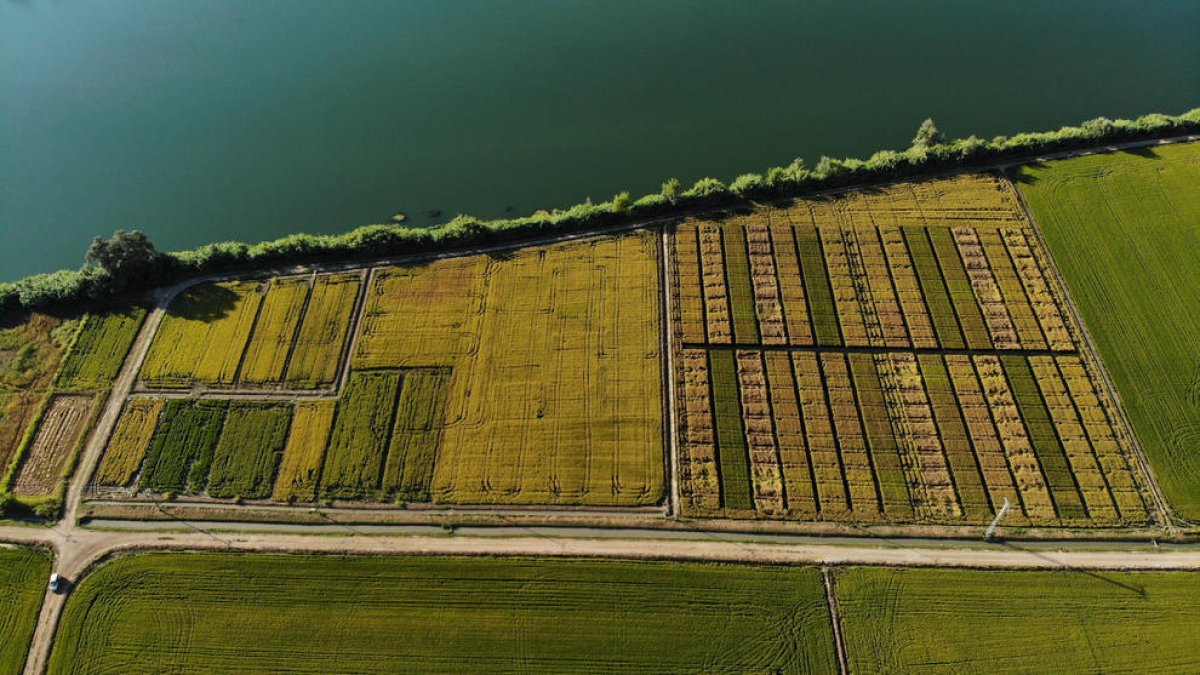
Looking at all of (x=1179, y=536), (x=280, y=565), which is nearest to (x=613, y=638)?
(x=280, y=565)

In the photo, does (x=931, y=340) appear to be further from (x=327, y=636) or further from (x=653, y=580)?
(x=327, y=636)

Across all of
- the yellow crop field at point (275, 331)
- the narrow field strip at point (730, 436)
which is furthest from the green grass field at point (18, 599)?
the narrow field strip at point (730, 436)

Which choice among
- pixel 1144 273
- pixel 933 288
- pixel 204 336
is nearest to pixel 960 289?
pixel 933 288

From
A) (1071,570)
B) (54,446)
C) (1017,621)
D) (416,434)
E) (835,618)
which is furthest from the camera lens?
(54,446)

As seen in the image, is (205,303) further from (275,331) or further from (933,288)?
(933,288)

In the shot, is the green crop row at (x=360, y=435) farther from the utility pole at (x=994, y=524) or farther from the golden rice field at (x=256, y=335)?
the utility pole at (x=994, y=524)
